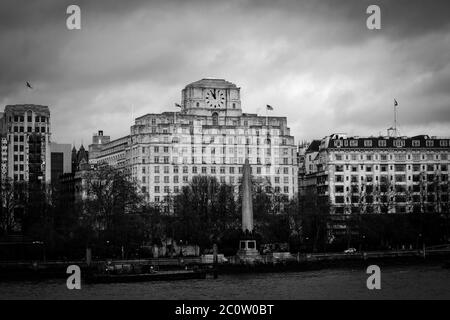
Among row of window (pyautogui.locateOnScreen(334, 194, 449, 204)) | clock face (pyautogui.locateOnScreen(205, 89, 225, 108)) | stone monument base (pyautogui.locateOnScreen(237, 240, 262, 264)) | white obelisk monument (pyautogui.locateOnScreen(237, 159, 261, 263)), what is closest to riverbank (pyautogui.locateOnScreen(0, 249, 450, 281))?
stone monument base (pyautogui.locateOnScreen(237, 240, 262, 264))

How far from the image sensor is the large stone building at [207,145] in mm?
182625

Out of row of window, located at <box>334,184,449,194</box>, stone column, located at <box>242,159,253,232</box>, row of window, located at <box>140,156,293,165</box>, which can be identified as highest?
row of window, located at <box>140,156,293,165</box>

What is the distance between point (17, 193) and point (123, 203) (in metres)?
26.7

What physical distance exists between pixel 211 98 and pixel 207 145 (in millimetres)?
10456

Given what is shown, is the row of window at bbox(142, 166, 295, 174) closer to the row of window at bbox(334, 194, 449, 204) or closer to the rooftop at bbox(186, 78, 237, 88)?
the row of window at bbox(334, 194, 449, 204)

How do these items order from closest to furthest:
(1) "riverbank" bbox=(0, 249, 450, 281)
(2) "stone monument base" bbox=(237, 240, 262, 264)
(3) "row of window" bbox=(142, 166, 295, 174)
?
(1) "riverbank" bbox=(0, 249, 450, 281)
(2) "stone monument base" bbox=(237, 240, 262, 264)
(3) "row of window" bbox=(142, 166, 295, 174)

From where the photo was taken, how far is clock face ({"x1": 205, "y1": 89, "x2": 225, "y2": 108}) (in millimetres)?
191250

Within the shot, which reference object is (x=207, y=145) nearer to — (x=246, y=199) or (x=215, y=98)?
(x=215, y=98)

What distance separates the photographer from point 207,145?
185250 mm

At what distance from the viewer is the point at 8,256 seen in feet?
448

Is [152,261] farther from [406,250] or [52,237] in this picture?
[406,250]

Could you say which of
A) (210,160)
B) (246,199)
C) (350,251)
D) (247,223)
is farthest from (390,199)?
(246,199)

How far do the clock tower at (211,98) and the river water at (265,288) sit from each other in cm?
7051
